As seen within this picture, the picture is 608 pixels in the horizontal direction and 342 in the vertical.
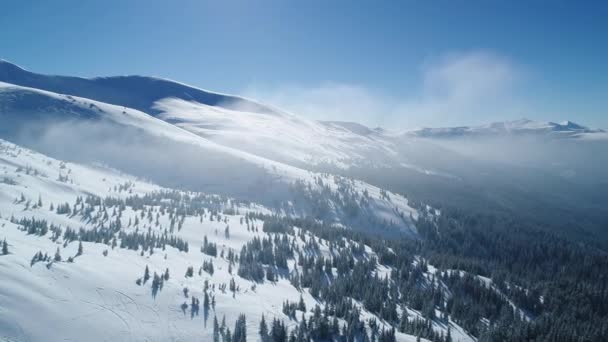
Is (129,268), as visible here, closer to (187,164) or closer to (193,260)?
(193,260)

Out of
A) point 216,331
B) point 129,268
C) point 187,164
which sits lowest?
point 216,331

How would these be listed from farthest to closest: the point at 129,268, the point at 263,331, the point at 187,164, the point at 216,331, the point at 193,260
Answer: the point at 187,164 → the point at 193,260 → the point at 129,268 → the point at 263,331 → the point at 216,331

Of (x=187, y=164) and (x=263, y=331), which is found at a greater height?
(x=187, y=164)

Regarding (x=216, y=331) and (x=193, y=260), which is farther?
(x=193, y=260)

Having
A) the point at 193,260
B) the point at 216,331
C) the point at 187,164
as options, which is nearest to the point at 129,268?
the point at 193,260

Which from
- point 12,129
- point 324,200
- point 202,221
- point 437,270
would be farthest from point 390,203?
point 12,129

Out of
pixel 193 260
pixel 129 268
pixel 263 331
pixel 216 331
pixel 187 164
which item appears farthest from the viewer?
pixel 187 164

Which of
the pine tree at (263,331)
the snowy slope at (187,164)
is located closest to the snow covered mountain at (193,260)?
the pine tree at (263,331)

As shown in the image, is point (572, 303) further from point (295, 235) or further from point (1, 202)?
point (1, 202)

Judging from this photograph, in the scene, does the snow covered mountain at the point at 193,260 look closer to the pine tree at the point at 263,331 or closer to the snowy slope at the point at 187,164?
the pine tree at the point at 263,331
